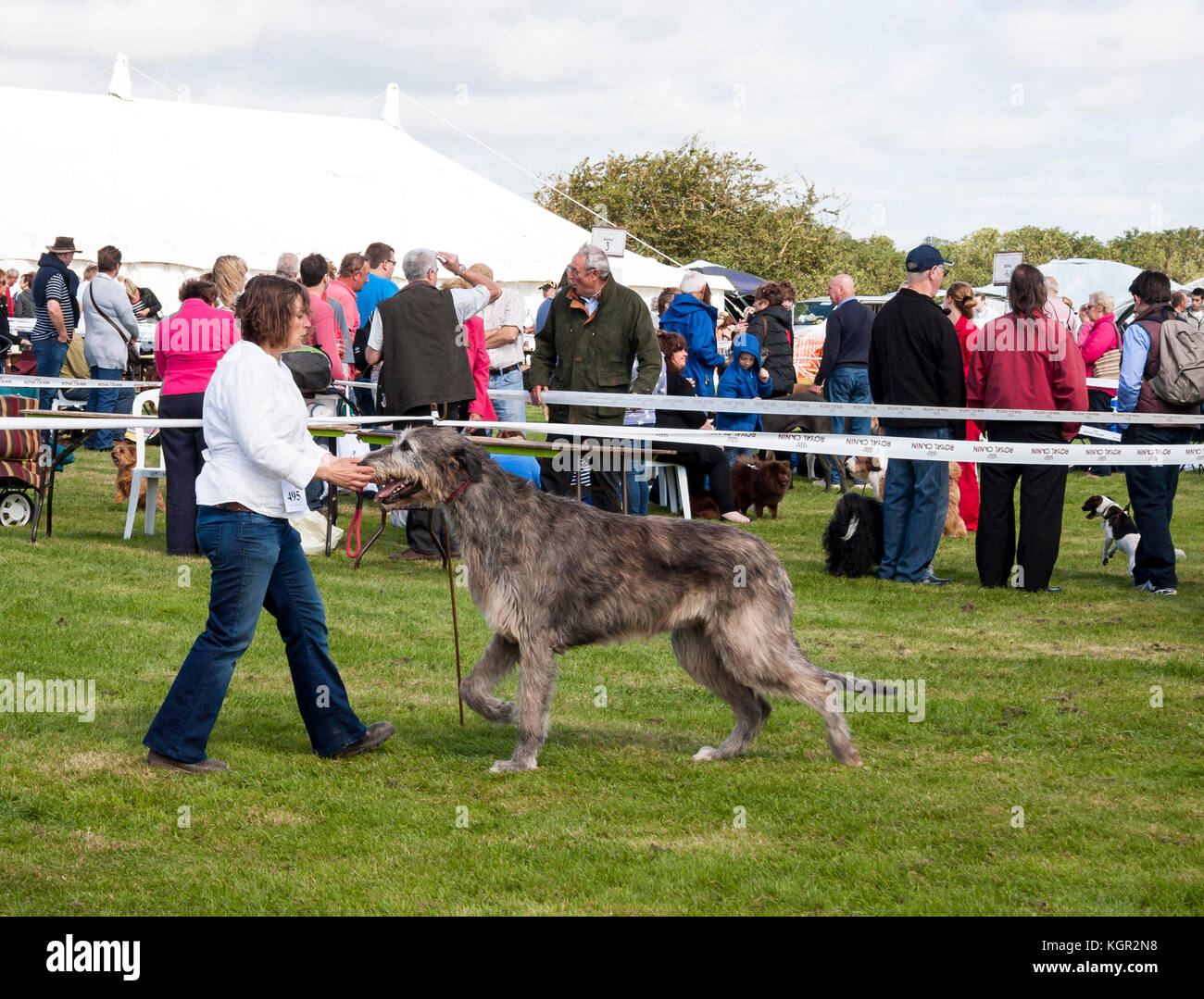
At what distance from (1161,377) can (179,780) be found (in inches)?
291

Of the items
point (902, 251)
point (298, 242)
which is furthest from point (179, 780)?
point (902, 251)

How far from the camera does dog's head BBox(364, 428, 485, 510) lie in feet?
17.4

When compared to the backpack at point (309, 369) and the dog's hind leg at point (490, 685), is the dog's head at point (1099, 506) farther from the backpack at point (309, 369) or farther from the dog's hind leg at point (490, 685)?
the dog's hind leg at point (490, 685)

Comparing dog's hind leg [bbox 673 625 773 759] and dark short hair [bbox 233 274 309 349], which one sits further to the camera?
dog's hind leg [bbox 673 625 773 759]

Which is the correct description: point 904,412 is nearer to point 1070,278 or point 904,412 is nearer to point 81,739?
point 81,739

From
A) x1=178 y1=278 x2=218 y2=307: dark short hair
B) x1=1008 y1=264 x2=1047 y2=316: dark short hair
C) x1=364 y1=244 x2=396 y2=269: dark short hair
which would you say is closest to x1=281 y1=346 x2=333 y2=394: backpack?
x1=178 y1=278 x2=218 y2=307: dark short hair

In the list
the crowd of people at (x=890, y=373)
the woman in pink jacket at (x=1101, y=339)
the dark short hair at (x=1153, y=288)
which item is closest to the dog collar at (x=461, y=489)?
the crowd of people at (x=890, y=373)

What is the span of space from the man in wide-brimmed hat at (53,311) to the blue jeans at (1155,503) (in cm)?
1164

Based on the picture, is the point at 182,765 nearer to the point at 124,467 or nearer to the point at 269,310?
the point at 269,310

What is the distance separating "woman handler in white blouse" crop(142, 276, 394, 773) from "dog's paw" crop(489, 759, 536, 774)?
1074 millimetres

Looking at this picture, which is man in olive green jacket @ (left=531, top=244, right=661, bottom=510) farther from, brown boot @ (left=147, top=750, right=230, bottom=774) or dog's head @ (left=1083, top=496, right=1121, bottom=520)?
brown boot @ (left=147, top=750, right=230, bottom=774)

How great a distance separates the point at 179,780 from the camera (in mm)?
5195

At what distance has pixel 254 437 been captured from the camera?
5051 millimetres

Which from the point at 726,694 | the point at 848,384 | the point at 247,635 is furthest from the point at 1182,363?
the point at 247,635
